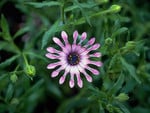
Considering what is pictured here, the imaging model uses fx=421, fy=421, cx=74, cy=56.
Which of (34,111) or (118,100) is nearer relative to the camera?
(118,100)

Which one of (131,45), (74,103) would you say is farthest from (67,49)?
(74,103)

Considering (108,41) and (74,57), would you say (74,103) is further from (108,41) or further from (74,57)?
(108,41)

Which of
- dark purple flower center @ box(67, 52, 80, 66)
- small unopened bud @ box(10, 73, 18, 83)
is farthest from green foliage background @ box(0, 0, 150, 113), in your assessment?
dark purple flower center @ box(67, 52, 80, 66)

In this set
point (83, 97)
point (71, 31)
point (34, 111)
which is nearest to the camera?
point (71, 31)

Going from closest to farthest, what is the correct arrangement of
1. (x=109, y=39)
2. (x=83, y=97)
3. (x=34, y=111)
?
1. (x=109, y=39)
2. (x=83, y=97)
3. (x=34, y=111)

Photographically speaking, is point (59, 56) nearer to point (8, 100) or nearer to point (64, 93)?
point (8, 100)

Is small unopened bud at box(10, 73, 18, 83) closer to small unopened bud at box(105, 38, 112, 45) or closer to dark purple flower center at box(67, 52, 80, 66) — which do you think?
dark purple flower center at box(67, 52, 80, 66)

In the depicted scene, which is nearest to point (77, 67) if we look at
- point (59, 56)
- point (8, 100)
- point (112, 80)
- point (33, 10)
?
point (59, 56)
